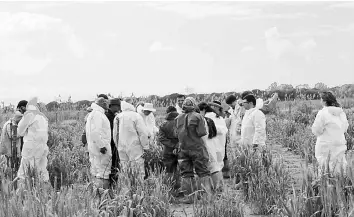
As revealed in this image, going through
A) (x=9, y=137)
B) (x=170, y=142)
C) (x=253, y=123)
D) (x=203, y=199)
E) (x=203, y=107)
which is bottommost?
(x=203, y=199)

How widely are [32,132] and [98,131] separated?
1.10 m

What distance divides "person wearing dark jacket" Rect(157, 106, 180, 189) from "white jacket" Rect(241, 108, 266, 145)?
1383mm

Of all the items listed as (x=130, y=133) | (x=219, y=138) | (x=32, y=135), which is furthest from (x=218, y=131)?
(x=32, y=135)

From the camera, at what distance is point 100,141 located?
7.86m

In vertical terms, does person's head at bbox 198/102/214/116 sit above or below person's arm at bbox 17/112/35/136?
above

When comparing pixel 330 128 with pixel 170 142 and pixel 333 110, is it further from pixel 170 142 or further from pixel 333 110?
pixel 170 142

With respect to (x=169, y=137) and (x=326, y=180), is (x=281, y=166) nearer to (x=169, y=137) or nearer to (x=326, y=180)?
(x=169, y=137)

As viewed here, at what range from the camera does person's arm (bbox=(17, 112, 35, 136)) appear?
8000 millimetres

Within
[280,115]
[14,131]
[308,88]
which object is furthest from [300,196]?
[308,88]

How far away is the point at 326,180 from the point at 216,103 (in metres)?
3.36

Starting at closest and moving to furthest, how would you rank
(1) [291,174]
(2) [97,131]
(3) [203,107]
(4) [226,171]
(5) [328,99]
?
1. (5) [328,99]
2. (2) [97,131]
3. (3) [203,107]
4. (1) [291,174]
5. (4) [226,171]

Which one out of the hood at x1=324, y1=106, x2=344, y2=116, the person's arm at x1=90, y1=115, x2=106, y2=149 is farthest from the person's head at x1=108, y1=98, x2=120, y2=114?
the hood at x1=324, y1=106, x2=344, y2=116

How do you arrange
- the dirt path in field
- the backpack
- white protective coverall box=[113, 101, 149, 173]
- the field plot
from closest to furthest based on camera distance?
the field plot < the dirt path in field < the backpack < white protective coverall box=[113, 101, 149, 173]

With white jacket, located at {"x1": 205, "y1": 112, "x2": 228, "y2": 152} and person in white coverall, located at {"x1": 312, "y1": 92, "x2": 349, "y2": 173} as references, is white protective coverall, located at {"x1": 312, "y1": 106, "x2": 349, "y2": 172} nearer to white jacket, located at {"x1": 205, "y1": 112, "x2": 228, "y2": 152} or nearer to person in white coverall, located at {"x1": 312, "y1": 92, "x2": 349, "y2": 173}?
person in white coverall, located at {"x1": 312, "y1": 92, "x2": 349, "y2": 173}
